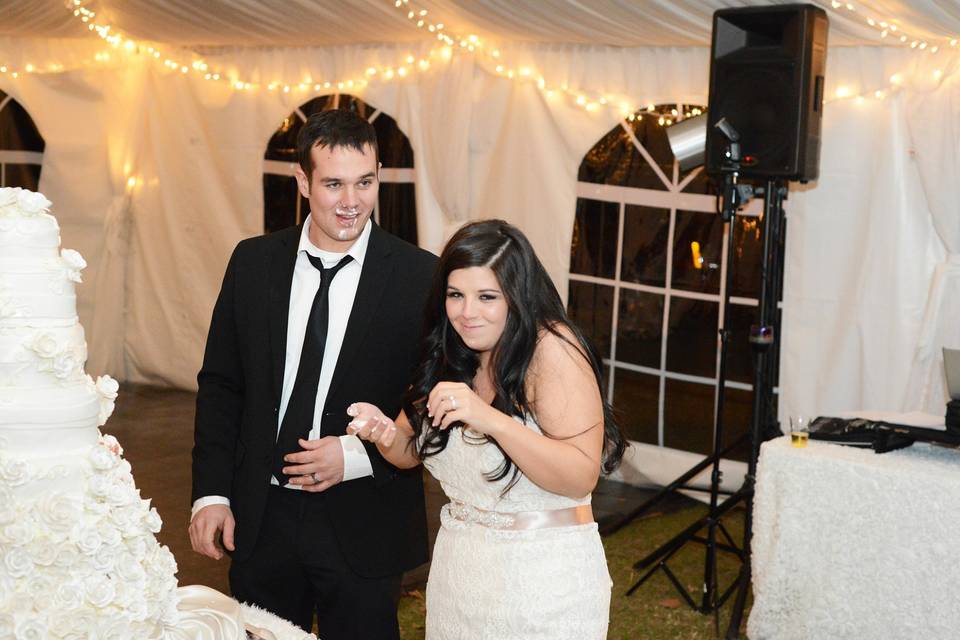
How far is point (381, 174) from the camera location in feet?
22.6

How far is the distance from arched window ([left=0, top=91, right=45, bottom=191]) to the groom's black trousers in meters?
6.42

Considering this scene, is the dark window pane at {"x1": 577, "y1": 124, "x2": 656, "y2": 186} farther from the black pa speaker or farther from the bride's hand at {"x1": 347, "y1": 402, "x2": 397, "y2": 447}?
the bride's hand at {"x1": 347, "y1": 402, "x2": 397, "y2": 447}

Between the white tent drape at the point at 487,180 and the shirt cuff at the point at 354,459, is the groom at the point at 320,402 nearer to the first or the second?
the shirt cuff at the point at 354,459

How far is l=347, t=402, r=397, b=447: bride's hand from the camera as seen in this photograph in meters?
2.14

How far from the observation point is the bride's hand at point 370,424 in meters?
2.14

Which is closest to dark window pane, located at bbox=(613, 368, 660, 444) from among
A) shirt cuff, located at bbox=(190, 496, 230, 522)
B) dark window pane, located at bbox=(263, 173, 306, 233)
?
dark window pane, located at bbox=(263, 173, 306, 233)

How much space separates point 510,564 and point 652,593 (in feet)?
8.05

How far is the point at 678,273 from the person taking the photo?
5.74 metres

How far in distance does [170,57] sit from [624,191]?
3.67 m

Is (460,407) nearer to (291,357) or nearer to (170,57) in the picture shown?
(291,357)

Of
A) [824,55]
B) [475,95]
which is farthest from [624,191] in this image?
[824,55]

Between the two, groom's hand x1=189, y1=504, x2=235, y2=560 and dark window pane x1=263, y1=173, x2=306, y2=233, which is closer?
groom's hand x1=189, y1=504, x2=235, y2=560

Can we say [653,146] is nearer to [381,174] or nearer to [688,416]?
[688,416]

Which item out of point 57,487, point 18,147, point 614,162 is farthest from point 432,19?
point 57,487
